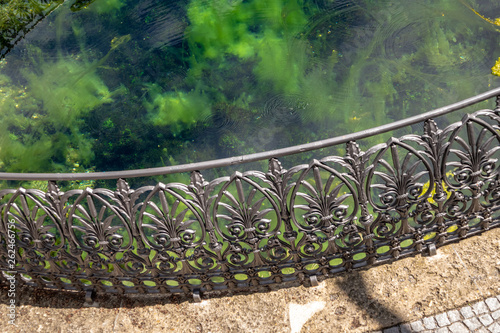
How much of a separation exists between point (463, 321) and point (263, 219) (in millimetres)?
1851

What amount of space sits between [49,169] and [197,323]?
3.39 metres

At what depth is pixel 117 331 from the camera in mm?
4750

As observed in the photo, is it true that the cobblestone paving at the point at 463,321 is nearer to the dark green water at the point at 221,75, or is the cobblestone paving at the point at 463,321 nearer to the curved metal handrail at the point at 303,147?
the curved metal handrail at the point at 303,147

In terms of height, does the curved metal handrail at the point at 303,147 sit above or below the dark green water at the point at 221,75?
above

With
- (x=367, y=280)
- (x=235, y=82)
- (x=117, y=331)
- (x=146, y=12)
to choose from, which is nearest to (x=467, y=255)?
(x=367, y=280)

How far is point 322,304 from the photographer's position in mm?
4695

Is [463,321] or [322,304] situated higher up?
[322,304]

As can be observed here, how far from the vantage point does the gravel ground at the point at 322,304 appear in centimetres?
457

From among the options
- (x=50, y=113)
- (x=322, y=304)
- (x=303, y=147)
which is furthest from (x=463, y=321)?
(x=50, y=113)

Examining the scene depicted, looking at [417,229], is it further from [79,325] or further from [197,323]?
[79,325]

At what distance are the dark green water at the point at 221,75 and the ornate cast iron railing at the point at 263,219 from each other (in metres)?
2.32

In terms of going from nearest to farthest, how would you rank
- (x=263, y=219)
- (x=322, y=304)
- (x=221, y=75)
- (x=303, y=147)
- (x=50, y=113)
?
1. (x=303, y=147)
2. (x=263, y=219)
3. (x=322, y=304)
4. (x=50, y=113)
5. (x=221, y=75)

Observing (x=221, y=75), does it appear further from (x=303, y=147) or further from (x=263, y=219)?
(x=303, y=147)

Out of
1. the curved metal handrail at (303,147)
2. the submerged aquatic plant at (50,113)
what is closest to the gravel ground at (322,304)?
the curved metal handrail at (303,147)
